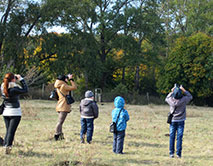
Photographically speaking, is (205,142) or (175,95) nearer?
(175,95)

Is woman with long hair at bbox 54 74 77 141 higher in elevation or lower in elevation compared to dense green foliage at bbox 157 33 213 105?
lower

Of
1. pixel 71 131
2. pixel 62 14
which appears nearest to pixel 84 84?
pixel 62 14

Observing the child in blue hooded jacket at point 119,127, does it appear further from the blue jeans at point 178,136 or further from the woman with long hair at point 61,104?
the woman with long hair at point 61,104

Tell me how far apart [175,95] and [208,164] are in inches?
71.1

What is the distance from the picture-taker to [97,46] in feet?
151

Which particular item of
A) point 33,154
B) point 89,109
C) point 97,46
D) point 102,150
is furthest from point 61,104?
point 97,46

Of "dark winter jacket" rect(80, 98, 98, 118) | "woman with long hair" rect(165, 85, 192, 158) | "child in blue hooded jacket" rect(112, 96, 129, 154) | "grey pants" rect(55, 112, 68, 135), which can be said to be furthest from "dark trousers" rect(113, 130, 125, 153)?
"grey pants" rect(55, 112, 68, 135)

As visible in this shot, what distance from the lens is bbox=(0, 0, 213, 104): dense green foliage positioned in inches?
1614

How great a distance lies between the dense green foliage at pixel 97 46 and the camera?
4100 centimetres

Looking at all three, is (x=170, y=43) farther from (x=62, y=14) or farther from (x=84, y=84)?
(x=62, y=14)

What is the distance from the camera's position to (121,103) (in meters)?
A: 9.68

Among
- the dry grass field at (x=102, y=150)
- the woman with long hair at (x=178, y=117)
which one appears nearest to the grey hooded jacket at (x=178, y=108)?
the woman with long hair at (x=178, y=117)

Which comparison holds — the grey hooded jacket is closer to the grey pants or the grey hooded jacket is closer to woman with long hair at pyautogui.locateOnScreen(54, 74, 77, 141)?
woman with long hair at pyautogui.locateOnScreen(54, 74, 77, 141)

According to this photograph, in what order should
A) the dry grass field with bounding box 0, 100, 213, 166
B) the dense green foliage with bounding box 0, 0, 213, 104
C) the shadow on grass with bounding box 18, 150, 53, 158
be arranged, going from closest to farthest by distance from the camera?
the dry grass field with bounding box 0, 100, 213, 166 < the shadow on grass with bounding box 18, 150, 53, 158 < the dense green foliage with bounding box 0, 0, 213, 104
